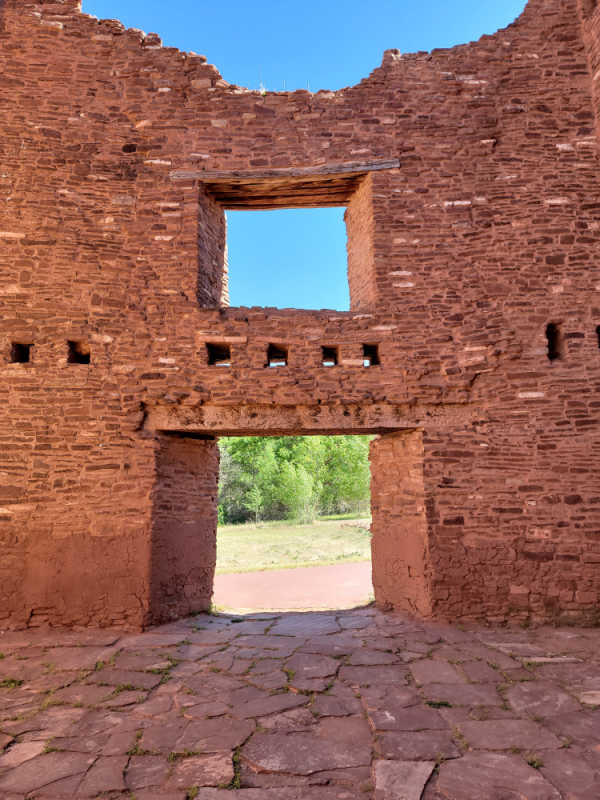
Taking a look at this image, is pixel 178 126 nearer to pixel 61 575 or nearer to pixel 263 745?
pixel 61 575

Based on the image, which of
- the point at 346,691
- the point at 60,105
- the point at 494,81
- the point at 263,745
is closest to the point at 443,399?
the point at 346,691

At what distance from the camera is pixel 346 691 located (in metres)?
3.85

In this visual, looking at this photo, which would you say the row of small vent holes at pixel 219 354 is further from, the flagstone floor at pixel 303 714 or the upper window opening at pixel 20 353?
the flagstone floor at pixel 303 714

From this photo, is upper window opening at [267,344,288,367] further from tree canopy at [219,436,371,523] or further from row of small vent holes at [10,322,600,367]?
tree canopy at [219,436,371,523]

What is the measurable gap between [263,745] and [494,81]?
8.19m

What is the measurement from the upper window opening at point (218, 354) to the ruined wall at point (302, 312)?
123mm

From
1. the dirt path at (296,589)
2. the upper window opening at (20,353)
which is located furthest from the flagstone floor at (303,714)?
the upper window opening at (20,353)

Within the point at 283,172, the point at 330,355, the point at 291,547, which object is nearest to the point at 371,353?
the point at 330,355

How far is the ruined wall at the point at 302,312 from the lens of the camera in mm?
5594

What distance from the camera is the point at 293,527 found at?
23938 mm

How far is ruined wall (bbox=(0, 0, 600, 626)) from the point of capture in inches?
220

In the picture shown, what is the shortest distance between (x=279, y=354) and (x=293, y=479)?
2412 centimetres

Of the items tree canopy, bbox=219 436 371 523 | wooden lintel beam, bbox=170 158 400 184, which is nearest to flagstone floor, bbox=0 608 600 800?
wooden lintel beam, bbox=170 158 400 184

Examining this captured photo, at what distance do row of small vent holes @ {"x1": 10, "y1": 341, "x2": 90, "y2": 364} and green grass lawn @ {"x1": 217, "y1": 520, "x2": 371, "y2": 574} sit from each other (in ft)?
26.7
